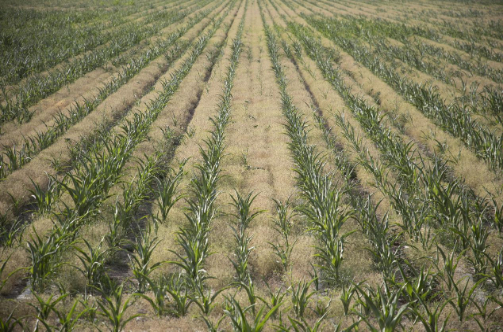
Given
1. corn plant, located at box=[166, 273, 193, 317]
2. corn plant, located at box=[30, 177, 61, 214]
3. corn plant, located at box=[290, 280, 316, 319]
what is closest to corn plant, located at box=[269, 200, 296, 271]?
corn plant, located at box=[290, 280, 316, 319]

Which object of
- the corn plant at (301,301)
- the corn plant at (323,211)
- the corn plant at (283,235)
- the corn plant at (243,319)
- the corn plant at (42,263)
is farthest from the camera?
the corn plant at (283,235)

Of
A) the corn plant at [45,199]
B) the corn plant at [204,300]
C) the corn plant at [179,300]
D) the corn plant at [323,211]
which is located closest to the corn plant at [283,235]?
the corn plant at [323,211]

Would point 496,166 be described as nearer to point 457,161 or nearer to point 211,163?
point 457,161

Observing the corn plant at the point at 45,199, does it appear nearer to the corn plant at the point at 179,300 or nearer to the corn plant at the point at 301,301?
the corn plant at the point at 179,300

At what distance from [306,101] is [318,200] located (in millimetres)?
6973

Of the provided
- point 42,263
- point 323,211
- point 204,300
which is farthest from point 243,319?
point 42,263

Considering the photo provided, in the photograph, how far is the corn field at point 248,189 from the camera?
10.8 ft

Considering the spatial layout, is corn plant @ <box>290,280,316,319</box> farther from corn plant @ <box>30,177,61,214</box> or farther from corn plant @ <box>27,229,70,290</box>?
corn plant @ <box>30,177,61,214</box>

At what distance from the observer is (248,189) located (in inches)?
237

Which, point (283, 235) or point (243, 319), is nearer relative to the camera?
point (243, 319)

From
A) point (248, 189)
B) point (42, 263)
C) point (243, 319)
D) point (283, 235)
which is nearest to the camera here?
point (243, 319)

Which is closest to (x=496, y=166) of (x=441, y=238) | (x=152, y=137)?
(x=441, y=238)

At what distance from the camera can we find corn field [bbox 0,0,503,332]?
328cm

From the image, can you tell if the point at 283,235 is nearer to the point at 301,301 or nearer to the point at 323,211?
the point at 323,211
